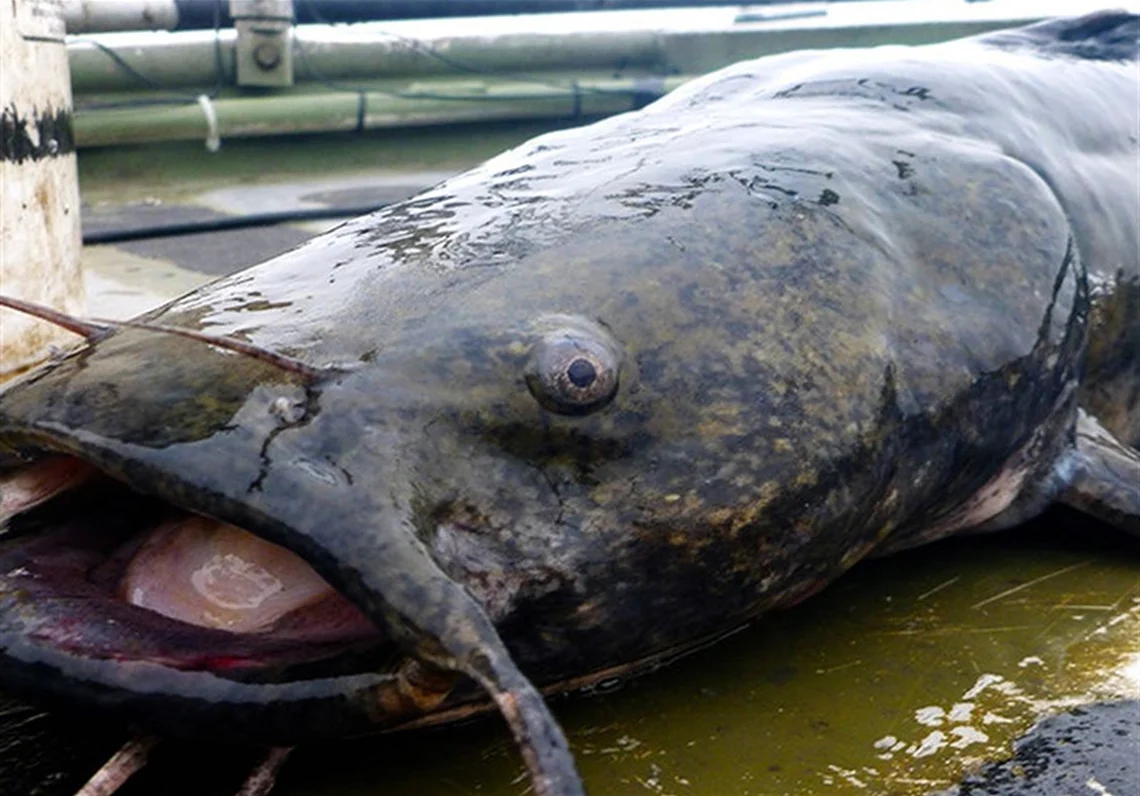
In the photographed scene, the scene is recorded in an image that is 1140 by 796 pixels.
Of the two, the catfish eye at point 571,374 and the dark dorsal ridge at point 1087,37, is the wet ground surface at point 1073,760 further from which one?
the dark dorsal ridge at point 1087,37

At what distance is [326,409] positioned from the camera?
1.68 metres

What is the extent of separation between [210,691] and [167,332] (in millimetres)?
435

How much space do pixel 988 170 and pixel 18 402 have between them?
171 cm

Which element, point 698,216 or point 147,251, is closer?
point 698,216

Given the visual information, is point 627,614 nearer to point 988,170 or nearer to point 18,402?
point 18,402

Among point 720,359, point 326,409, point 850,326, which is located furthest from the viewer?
point 850,326

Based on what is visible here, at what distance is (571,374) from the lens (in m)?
1.83

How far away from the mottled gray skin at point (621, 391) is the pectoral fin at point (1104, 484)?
4 cm

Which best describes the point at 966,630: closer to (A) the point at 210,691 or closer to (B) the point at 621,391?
(B) the point at 621,391

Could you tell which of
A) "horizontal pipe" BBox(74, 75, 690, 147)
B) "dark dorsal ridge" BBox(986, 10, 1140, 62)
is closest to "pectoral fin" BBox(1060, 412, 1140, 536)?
"dark dorsal ridge" BBox(986, 10, 1140, 62)

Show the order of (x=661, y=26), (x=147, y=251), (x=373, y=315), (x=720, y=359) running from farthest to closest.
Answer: (x=661, y=26), (x=147, y=251), (x=720, y=359), (x=373, y=315)

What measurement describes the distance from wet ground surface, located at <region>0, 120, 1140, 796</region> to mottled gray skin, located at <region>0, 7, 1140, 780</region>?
0.10 metres

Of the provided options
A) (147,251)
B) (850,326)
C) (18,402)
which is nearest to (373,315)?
(18,402)

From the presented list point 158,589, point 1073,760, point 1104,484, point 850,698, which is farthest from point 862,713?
point 158,589
